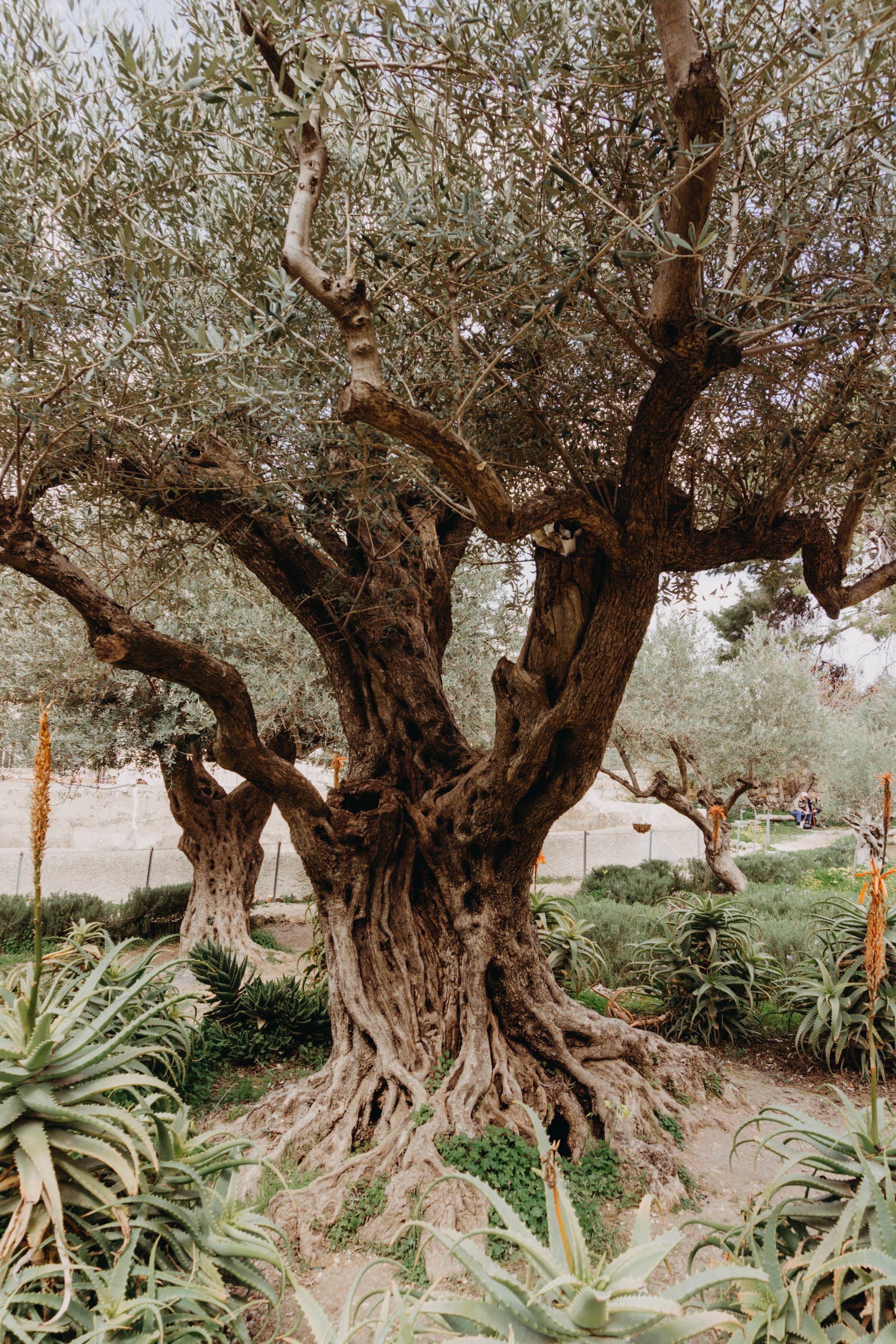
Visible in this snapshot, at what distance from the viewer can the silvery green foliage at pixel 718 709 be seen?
1413cm

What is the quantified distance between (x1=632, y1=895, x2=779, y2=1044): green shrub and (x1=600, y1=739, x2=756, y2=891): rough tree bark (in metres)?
4.83

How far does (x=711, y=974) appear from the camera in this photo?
683 cm

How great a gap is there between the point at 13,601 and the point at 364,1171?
7569 mm

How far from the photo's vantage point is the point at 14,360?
13.1 ft

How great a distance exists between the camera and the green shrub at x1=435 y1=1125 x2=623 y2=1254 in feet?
13.9

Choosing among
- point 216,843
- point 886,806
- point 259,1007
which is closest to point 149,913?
point 216,843

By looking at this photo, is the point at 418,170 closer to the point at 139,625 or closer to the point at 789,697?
the point at 139,625

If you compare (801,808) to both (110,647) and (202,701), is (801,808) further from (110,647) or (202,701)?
(110,647)

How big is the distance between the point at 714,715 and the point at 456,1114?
11.2 m

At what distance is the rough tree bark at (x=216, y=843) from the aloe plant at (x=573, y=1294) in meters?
10.0

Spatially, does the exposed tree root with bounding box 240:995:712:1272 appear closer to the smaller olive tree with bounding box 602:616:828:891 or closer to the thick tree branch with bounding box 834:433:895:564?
the thick tree branch with bounding box 834:433:895:564

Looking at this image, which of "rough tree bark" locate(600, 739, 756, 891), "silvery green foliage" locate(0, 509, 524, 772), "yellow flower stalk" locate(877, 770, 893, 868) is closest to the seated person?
"rough tree bark" locate(600, 739, 756, 891)

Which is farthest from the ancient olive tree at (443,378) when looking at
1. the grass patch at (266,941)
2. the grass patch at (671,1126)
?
the grass patch at (266,941)

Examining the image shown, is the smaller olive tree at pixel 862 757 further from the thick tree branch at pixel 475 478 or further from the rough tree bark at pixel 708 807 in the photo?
the thick tree branch at pixel 475 478
